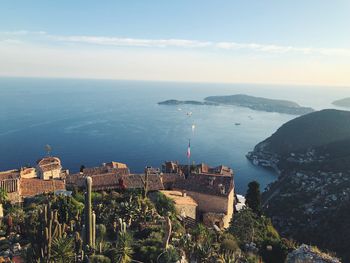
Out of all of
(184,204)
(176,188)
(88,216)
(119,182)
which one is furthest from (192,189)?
(88,216)

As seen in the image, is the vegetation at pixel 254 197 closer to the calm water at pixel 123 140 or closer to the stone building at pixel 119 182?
the stone building at pixel 119 182

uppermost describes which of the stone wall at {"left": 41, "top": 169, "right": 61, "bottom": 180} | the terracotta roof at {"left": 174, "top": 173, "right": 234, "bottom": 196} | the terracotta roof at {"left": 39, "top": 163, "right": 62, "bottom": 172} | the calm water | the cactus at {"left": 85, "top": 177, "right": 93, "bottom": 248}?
the cactus at {"left": 85, "top": 177, "right": 93, "bottom": 248}

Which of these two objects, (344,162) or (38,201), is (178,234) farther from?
(344,162)

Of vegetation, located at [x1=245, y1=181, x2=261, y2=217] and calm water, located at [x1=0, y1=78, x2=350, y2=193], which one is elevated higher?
vegetation, located at [x1=245, y1=181, x2=261, y2=217]

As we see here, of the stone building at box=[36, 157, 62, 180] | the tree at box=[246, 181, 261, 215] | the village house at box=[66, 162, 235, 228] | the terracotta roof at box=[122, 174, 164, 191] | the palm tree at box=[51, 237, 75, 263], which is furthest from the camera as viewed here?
the stone building at box=[36, 157, 62, 180]

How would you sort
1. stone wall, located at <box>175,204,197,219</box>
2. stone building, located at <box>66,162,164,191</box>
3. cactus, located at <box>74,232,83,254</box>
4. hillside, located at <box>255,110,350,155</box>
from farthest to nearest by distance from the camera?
hillside, located at <box>255,110,350,155</box> < stone building, located at <box>66,162,164,191</box> < stone wall, located at <box>175,204,197,219</box> < cactus, located at <box>74,232,83,254</box>

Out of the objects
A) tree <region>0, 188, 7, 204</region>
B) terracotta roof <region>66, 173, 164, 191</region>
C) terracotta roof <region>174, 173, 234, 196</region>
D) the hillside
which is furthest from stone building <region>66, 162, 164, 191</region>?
the hillside

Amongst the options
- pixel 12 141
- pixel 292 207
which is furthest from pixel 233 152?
pixel 12 141

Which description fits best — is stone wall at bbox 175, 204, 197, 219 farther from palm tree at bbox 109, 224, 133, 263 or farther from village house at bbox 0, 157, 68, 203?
palm tree at bbox 109, 224, 133, 263
